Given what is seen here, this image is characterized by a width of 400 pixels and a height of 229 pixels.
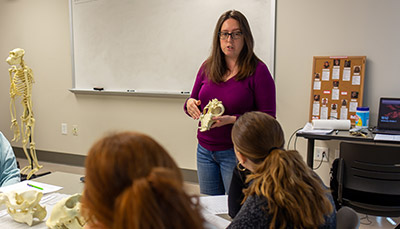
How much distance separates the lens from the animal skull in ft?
4.07

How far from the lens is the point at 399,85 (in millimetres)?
2859

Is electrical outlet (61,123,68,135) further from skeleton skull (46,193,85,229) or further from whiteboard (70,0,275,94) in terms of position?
skeleton skull (46,193,85,229)

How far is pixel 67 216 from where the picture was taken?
Result: 1157 mm

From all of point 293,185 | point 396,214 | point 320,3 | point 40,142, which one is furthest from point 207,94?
point 40,142

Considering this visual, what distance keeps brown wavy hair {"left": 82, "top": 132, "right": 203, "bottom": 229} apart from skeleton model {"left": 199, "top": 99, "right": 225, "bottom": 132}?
1.20m

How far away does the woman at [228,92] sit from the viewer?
1864mm

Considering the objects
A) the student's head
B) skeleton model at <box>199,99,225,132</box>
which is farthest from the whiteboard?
the student's head

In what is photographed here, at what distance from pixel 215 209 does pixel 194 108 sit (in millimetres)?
678

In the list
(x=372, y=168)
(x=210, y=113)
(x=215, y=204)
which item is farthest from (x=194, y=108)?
(x=372, y=168)

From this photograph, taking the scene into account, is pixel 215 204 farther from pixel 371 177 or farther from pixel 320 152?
pixel 320 152

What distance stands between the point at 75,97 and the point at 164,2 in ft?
5.44

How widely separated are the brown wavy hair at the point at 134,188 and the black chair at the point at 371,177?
1836 mm

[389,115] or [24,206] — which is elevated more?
[389,115]

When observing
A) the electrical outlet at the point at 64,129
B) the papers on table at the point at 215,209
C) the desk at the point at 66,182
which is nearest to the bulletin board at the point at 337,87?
the papers on table at the point at 215,209
